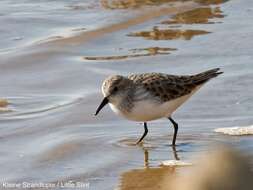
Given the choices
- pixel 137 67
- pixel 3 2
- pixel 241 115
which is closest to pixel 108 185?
pixel 241 115

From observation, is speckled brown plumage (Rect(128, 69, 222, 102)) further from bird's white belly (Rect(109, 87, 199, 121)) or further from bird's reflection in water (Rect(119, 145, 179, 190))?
bird's reflection in water (Rect(119, 145, 179, 190))

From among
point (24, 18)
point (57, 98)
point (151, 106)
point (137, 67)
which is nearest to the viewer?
point (151, 106)

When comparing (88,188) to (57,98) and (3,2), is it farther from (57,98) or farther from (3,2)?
(3,2)

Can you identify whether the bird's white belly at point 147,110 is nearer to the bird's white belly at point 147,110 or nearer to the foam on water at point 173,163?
the bird's white belly at point 147,110

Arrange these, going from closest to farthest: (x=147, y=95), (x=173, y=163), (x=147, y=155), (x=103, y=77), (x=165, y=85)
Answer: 1. (x=173, y=163)
2. (x=147, y=155)
3. (x=147, y=95)
4. (x=165, y=85)
5. (x=103, y=77)

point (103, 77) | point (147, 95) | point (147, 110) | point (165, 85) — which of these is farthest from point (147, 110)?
point (103, 77)

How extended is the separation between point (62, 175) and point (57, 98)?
6.54ft

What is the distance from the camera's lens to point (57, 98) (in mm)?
6359

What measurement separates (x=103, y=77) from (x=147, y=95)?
6.13ft

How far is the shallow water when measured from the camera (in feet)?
15.9

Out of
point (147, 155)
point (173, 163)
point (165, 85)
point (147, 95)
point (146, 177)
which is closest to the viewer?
point (146, 177)

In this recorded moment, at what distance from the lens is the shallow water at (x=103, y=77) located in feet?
15.9

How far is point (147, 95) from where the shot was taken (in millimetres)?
5102

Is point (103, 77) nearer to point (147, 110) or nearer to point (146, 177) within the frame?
point (147, 110)
